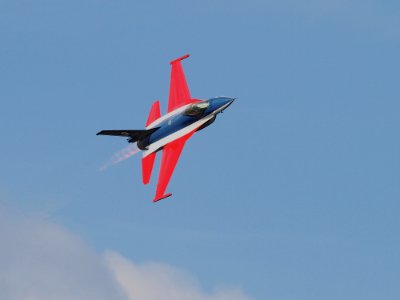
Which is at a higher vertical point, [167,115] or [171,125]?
[167,115]

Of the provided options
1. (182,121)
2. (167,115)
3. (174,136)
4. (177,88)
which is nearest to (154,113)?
(177,88)

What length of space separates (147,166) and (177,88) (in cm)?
1089

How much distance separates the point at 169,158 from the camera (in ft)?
425

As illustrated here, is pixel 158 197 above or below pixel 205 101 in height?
below

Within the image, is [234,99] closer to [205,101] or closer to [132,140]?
[205,101]

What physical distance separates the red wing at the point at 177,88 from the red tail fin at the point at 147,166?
6280mm

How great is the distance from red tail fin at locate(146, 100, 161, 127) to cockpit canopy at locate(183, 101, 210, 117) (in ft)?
25.9

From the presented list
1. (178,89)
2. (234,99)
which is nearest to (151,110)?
(178,89)

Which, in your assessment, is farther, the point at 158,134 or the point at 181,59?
the point at 181,59

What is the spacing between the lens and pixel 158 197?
125 meters

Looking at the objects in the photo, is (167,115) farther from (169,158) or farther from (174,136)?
(169,158)

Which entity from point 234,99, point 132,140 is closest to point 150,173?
point 132,140

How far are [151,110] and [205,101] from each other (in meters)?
10.7

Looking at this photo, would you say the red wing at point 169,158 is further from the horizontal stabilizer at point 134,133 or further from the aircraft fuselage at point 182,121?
the horizontal stabilizer at point 134,133
